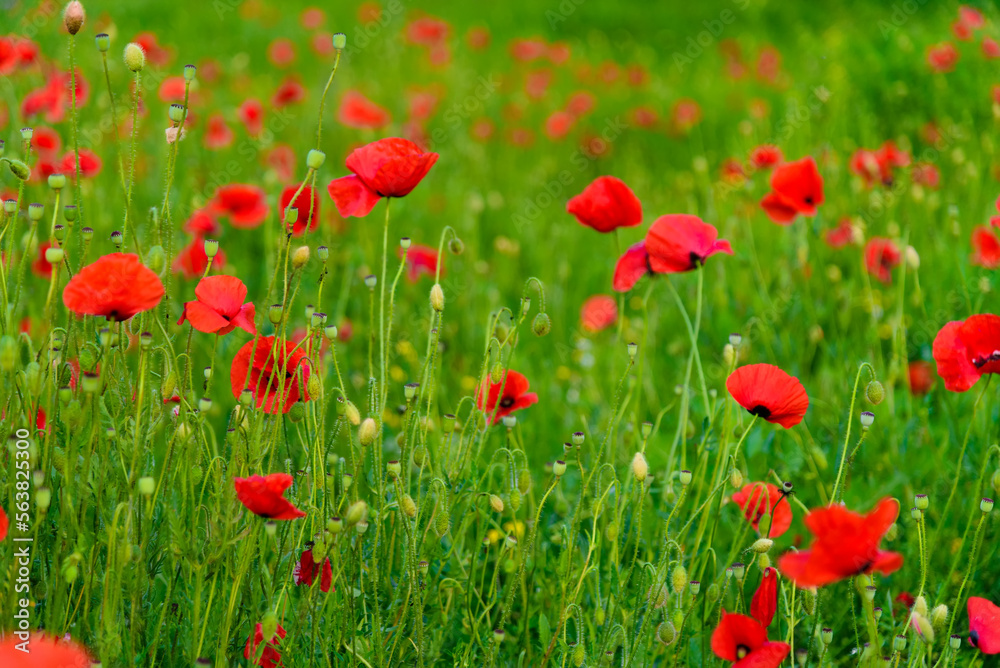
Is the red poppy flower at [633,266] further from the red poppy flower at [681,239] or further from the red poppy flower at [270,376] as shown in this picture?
the red poppy flower at [270,376]

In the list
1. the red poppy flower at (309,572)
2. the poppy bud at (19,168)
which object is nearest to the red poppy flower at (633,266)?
the red poppy flower at (309,572)

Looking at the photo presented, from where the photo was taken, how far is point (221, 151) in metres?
4.30

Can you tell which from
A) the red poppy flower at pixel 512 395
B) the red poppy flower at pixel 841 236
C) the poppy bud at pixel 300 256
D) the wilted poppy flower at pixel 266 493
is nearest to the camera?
the wilted poppy flower at pixel 266 493

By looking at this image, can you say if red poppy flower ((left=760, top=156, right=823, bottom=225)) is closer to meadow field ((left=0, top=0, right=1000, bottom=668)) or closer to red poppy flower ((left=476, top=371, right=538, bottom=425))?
meadow field ((left=0, top=0, right=1000, bottom=668))

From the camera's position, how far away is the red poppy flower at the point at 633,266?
1815 mm

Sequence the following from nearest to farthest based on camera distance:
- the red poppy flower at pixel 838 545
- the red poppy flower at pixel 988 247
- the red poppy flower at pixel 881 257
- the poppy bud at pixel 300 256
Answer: the red poppy flower at pixel 838 545, the poppy bud at pixel 300 256, the red poppy flower at pixel 988 247, the red poppy flower at pixel 881 257

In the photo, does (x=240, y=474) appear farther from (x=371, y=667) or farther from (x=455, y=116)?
(x=455, y=116)

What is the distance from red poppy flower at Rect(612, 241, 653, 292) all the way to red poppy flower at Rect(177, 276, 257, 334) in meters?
0.74

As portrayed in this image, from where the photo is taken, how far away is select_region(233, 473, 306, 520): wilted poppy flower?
115 cm

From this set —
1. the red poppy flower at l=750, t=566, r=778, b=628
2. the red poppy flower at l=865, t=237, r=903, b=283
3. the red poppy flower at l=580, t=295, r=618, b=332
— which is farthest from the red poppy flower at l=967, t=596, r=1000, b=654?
the red poppy flower at l=865, t=237, r=903, b=283

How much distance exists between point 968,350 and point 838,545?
68 centimetres

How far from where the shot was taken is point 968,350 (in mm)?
1534

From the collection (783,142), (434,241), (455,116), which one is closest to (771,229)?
(783,142)

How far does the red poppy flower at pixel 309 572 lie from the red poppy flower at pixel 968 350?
103 cm
